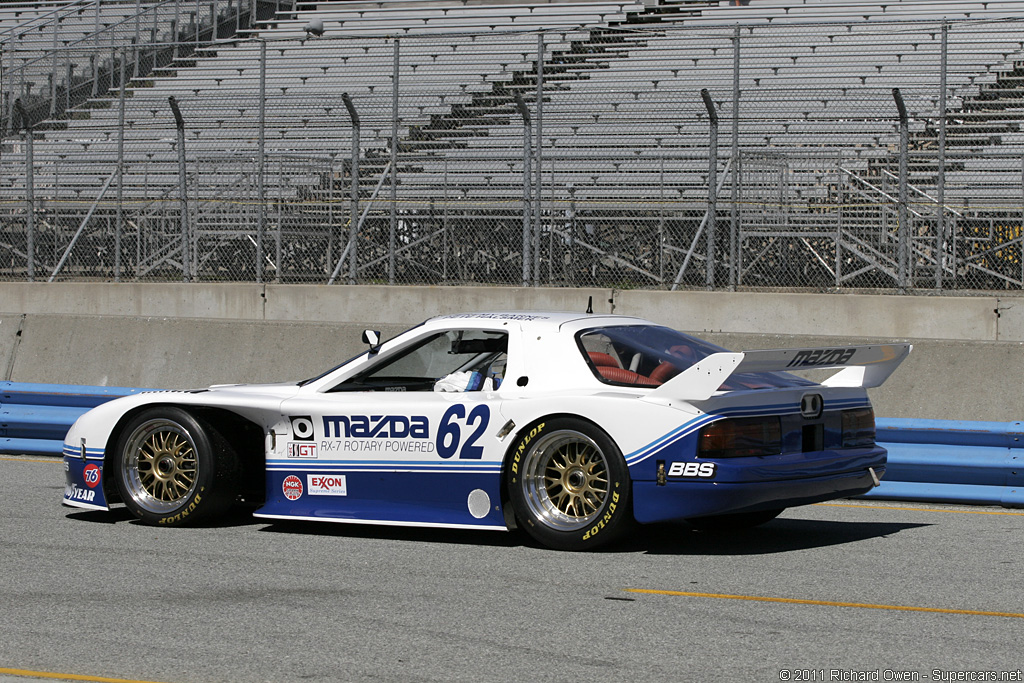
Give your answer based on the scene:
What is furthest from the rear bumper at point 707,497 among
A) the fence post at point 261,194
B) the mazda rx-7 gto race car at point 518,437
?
the fence post at point 261,194

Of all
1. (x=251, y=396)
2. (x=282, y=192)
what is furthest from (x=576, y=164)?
(x=251, y=396)

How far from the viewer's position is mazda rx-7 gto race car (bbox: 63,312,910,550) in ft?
22.2

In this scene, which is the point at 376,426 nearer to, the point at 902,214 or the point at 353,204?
the point at 902,214

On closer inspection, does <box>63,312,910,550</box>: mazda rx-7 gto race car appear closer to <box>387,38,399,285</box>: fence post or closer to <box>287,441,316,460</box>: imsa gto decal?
<box>287,441,316,460</box>: imsa gto decal

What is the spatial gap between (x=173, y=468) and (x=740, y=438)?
3.25 m

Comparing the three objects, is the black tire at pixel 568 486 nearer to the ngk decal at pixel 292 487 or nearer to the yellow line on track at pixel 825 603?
the yellow line on track at pixel 825 603

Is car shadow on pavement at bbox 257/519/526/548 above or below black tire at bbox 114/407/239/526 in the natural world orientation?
below

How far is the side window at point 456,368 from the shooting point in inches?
296

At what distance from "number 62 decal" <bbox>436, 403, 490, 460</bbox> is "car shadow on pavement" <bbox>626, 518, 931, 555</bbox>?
3.04ft

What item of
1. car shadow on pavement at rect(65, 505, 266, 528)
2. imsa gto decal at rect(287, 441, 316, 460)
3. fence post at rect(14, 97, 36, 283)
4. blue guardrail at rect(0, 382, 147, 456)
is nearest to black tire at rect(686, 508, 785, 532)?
imsa gto decal at rect(287, 441, 316, 460)

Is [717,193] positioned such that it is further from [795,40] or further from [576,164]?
[795,40]

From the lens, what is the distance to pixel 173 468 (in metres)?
7.82

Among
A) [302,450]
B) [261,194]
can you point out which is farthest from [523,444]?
[261,194]

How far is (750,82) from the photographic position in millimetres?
20359
